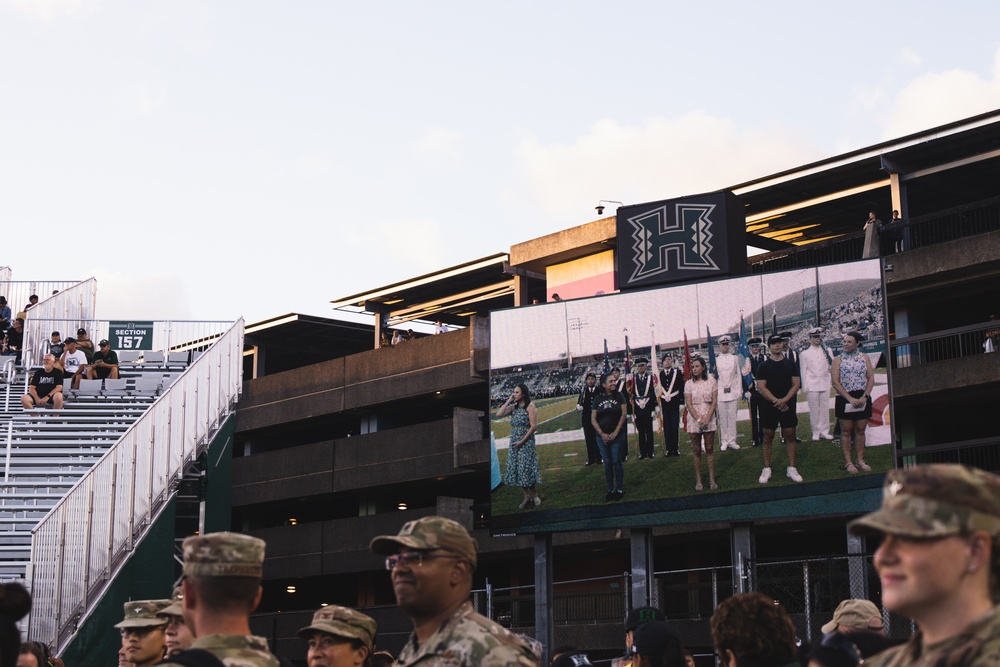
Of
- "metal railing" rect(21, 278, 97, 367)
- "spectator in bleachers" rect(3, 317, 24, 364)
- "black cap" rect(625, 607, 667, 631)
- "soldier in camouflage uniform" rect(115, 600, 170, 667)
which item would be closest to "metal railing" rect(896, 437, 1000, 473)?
"black cap" rect(625, 607, 667, 631)

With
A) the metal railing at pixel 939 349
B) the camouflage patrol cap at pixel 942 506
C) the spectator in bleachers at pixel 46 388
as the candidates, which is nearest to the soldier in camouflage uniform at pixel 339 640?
the camouflage patrol cap at pixel 942 506

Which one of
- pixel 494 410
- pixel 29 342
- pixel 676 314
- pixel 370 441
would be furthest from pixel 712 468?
pixel 370 441

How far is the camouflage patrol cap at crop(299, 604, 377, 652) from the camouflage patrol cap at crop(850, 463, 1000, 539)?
4.06 metres

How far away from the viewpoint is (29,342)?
31781mm

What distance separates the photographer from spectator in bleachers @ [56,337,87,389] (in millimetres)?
30281

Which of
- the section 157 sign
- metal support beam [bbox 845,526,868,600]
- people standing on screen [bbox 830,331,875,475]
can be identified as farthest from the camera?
the section 157 sign

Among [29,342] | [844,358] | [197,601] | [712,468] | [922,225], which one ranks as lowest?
[197,601]

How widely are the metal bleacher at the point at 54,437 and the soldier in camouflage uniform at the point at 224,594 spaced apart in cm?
1844

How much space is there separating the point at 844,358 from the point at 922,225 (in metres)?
13.1

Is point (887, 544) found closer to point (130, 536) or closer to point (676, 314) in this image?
point (676, 314)

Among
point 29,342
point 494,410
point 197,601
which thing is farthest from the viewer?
point 29,342

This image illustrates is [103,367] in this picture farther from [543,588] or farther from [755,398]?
[755,398]

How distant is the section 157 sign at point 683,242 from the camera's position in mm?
25188

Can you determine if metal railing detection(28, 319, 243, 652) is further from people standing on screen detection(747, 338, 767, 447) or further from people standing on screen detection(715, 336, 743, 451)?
people standing on screen detection(747, 338, 767, 447)
